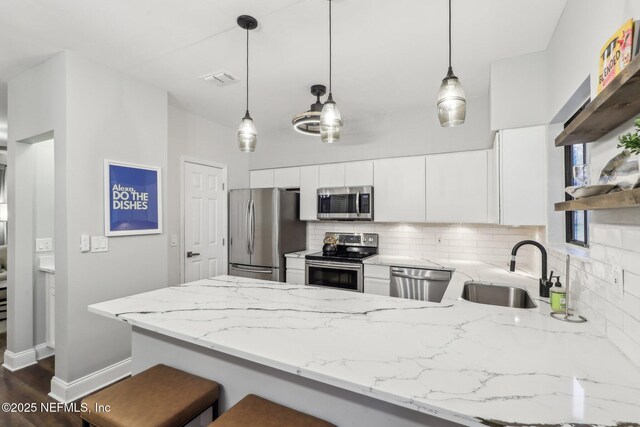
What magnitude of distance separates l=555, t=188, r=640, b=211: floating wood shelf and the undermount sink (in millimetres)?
1102

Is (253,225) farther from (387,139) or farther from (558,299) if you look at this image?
(558,299)

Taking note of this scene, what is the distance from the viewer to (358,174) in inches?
150

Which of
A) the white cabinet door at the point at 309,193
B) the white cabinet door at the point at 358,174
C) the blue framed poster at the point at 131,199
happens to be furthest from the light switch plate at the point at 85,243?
the white cabinet door at the point at 358,174

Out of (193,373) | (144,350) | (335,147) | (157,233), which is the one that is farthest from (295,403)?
(335,147)

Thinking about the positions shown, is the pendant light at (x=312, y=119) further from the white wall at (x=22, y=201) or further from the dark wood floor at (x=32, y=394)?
the dark wood floor at (x=32, y=394)

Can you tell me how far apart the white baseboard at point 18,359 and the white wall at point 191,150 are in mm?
1302

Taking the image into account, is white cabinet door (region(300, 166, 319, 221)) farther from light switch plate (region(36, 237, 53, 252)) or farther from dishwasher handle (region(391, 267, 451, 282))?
light switch plate (region(36, 237, 53, 252))

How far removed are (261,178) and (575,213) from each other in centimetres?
358

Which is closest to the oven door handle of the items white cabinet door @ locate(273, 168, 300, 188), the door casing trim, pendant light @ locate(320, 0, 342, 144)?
white cabinet door @ locate(273, 168, 300, 188)

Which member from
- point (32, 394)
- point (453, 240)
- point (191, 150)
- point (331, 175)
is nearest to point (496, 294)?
point (453, 240)

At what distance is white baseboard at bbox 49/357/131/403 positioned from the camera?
7.65 ft

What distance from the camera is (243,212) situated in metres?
4.06

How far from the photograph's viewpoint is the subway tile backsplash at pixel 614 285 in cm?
105

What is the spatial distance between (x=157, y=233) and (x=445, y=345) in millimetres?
2701
